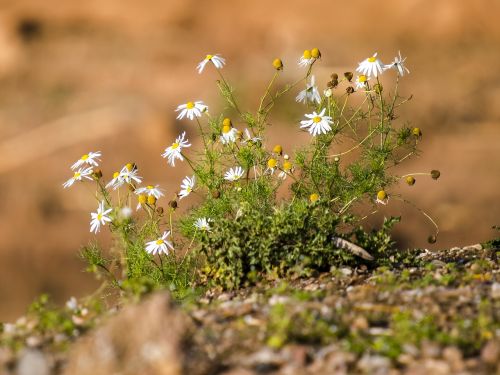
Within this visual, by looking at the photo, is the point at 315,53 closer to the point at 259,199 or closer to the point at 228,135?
the point at 228,135

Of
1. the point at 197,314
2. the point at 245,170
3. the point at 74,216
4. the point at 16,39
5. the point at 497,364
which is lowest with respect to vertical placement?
→ the point at 497,364

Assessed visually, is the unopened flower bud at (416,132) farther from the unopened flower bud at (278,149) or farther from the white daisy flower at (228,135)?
the white daisy flower at (228,135)

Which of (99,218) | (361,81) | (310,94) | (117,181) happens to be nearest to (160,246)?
(99,218)

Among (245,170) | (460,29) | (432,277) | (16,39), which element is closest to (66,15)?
(16,39)

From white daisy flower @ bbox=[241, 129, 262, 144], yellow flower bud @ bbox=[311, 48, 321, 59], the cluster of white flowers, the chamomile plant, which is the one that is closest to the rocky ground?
the chamomile plant

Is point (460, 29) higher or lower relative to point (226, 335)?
higher

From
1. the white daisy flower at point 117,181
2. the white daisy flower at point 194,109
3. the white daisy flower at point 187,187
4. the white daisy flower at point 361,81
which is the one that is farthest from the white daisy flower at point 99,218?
the white daisy flower at point 361,81

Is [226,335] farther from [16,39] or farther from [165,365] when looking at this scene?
[16,39]
